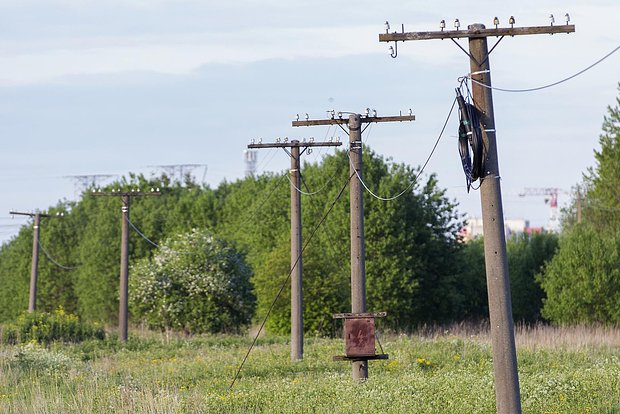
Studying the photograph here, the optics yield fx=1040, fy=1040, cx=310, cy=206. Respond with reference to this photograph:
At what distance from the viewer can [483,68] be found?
12695 millimetres

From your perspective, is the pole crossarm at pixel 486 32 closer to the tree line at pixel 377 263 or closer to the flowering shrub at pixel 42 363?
the flowering shrub at pixel 42 363

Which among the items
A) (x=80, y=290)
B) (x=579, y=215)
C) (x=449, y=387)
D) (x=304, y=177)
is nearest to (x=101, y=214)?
(x=80, y=290)

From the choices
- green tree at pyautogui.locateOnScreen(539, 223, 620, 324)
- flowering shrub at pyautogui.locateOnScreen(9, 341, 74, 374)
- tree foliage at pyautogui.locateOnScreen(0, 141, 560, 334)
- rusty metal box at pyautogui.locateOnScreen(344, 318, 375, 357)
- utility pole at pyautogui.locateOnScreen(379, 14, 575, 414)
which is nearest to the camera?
utility pole at pyautogui.locateOnScreen(379, 14, 575, 414)

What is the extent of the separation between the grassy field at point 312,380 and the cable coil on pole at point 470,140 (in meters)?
3.64

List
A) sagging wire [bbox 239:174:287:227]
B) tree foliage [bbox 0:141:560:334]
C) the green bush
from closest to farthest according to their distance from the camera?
the green bush, tree foliage [bbox 0:141:560:334], sagging wire [bbox 239:174:287:227]

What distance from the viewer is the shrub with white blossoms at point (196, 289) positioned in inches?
1852

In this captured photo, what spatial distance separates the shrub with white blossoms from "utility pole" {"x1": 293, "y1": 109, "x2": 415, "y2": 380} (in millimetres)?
25628

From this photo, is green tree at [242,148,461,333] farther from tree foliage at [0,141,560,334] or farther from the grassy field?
the grassy field

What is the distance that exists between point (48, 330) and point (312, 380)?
74.7ft

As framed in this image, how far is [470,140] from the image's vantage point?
12.5 m

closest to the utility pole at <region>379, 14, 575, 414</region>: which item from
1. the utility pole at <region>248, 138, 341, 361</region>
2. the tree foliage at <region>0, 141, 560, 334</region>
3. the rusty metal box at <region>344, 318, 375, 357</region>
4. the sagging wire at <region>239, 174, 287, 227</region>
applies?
the rusty metal box at <region>344, 318, 375, 357</region>

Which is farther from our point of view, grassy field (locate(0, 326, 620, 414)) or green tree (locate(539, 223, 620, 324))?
green tree (locate(539, 223, 620, 324))

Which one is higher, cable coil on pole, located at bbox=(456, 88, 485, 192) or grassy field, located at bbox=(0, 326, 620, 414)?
cable coil on pole, located at bbox=(456, 88, 485, 192)

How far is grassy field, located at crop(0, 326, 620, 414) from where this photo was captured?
14977 mm
